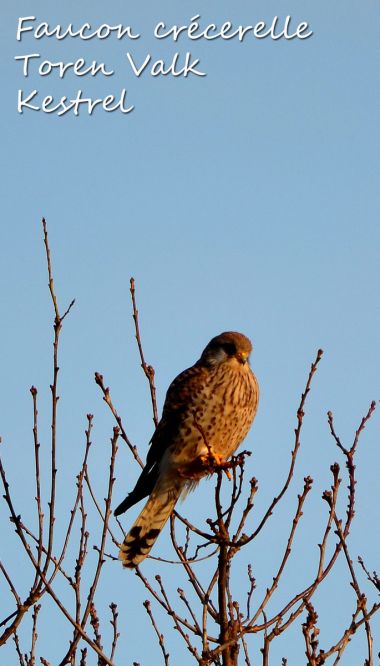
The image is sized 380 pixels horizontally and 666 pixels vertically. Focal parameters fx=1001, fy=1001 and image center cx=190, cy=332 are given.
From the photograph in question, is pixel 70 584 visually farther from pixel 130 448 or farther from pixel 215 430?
pixel 215 430

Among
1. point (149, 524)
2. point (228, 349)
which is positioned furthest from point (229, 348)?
point (149, 524)

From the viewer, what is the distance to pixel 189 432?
15.9 ft

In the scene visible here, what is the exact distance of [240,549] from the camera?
3.64 meters

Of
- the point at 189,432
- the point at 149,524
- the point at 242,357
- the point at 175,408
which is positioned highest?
the point at 242,357

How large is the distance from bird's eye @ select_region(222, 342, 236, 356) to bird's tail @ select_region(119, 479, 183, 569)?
0.71m

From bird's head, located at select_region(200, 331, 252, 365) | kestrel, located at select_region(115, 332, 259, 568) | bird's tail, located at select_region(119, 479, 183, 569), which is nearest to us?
bird's tail, located at select_region(119, 479, 183, 569)

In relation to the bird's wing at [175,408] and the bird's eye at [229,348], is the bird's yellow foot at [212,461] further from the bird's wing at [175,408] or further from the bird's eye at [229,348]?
the bird's eye at [229,348]

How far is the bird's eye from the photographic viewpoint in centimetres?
505

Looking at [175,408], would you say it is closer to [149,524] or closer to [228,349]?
[228,349]

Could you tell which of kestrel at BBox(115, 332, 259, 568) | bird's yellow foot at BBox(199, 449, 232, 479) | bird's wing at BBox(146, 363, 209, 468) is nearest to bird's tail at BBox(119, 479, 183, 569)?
kestrel at BBox(115, 332, 259, 568)

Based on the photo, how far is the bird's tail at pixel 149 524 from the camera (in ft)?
15.3

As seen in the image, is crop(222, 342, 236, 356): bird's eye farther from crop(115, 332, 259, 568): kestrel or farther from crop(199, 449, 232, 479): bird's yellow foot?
crop(199, 449, 232, 479): bird's yellow foot

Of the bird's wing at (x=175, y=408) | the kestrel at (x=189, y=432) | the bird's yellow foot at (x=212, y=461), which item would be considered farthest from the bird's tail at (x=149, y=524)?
the bird's yellow foot at (x=212, y=461)

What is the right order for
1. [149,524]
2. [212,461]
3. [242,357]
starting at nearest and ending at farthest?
[212,461], [149,524], [242,357]
